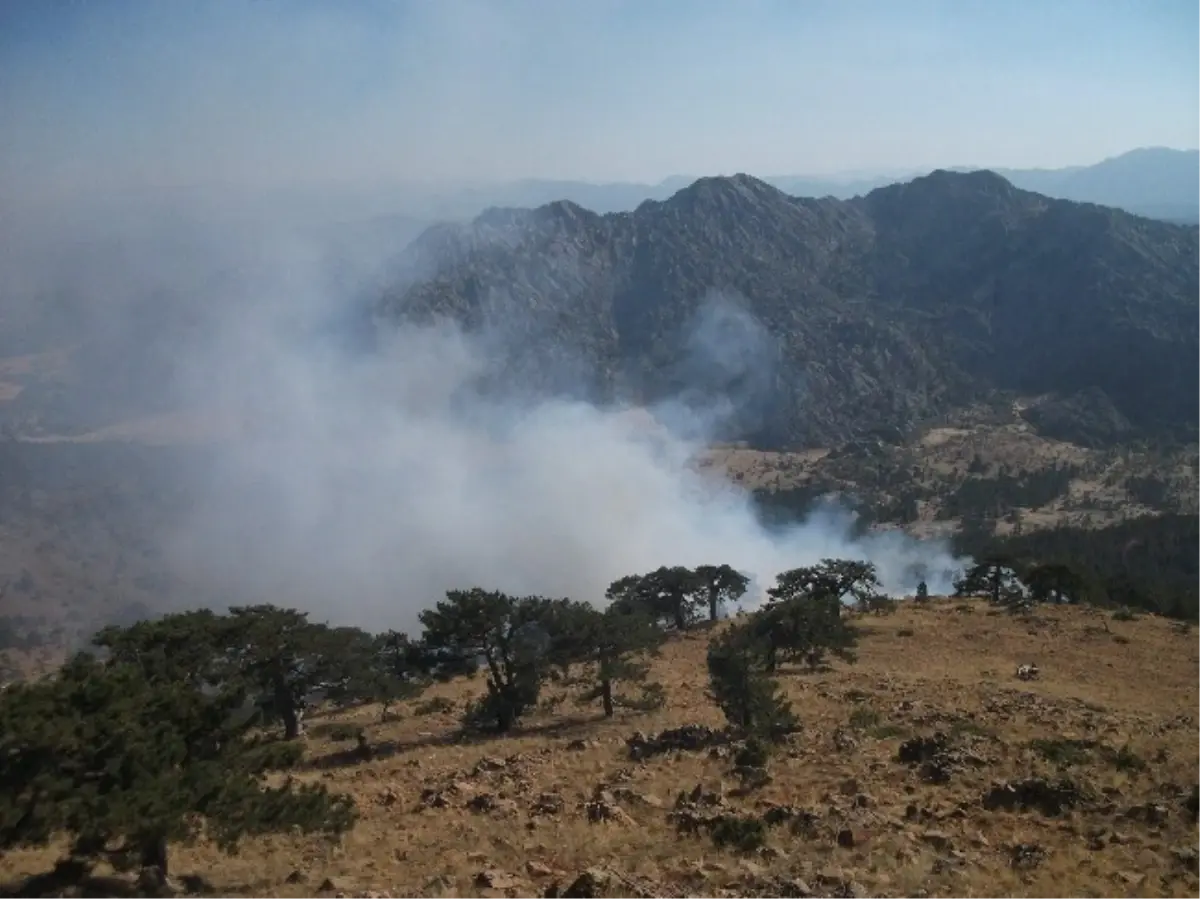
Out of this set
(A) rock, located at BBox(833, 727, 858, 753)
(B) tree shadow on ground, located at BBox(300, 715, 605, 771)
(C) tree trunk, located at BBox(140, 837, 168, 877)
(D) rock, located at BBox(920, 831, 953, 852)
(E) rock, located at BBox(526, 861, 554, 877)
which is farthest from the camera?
(B) tree shadow on ground, located at BBox(300, 715, 605, 771)

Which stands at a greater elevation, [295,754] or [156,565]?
[295,754]

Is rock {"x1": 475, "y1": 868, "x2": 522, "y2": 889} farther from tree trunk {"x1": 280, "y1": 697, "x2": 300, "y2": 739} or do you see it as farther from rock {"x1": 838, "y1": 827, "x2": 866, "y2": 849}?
tree trunk {"x1": 280, "y1": 697, "x2": 300, "y2": 739}

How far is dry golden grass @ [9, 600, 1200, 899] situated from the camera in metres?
16.1

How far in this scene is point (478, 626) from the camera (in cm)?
3609

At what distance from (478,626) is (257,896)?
63.8 feet

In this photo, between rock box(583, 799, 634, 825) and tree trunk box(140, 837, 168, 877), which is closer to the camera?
tree trunk box(140, 837, 168, 877)

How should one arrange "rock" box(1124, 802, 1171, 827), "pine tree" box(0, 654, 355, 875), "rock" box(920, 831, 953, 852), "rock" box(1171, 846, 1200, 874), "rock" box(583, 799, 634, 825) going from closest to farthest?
"pine tree" box(0, 654, 355, 875) → "rock" box(1171, 846, 1200, 874) → "rock" box(920, 831, 953, 852) → "rock" box(1124, 802, 1171, 827) → "rock" box(583, 799, 634, 825)

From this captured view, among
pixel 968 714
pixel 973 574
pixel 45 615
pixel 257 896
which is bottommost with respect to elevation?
pixel 45 615

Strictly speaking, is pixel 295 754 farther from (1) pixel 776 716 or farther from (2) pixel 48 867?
(1) pixel 776 716

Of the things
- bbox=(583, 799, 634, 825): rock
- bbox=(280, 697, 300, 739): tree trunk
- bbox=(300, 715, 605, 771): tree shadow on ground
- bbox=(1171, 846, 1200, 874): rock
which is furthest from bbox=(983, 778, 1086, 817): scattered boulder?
bbox=(280, 697, 300, 739): tree trunk

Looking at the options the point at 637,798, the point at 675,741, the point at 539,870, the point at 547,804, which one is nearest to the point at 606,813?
the point at 637,798

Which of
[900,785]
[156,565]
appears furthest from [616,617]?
[156,565]

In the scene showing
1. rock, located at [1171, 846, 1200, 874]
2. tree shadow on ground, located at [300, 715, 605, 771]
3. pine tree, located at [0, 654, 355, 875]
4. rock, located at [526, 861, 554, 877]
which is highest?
pine tree, located at [0, 654, 355, 875]

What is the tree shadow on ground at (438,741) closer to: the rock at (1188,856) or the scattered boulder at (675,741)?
the scattered boulder at (675,741)
